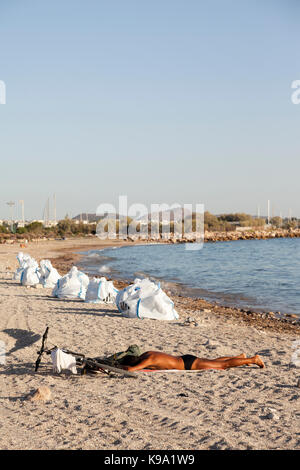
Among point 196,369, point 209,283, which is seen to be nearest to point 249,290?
point 209,283

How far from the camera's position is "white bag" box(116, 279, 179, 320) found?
947 centimetres

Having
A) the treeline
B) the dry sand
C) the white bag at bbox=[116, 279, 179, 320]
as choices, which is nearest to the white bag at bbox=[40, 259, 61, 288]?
the white bag at bbox=[116, 279, 179, 320]

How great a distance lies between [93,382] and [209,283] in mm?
14178

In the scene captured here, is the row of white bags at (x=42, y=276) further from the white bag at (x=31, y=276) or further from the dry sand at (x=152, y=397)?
the dry sand at (x=152, y=397)

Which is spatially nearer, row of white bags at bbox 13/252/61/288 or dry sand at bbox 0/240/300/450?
dry sand at bbox 0/240/300/450

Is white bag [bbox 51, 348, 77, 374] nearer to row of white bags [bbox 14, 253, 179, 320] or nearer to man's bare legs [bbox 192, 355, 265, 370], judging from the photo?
man's bare legs [bbox 192, 355, 265, 370]

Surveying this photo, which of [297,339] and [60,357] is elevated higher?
[60,357]

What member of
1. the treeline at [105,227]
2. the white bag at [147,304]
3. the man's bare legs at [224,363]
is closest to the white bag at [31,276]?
the white bag at [147,304]

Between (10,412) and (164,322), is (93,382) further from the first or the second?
(164,322)

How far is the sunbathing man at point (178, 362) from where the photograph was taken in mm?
5719

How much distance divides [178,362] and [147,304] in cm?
371

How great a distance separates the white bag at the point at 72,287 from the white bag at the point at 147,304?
265 cm

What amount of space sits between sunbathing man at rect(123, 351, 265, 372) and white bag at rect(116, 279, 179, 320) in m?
3.49

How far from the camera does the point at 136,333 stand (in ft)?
26.4
